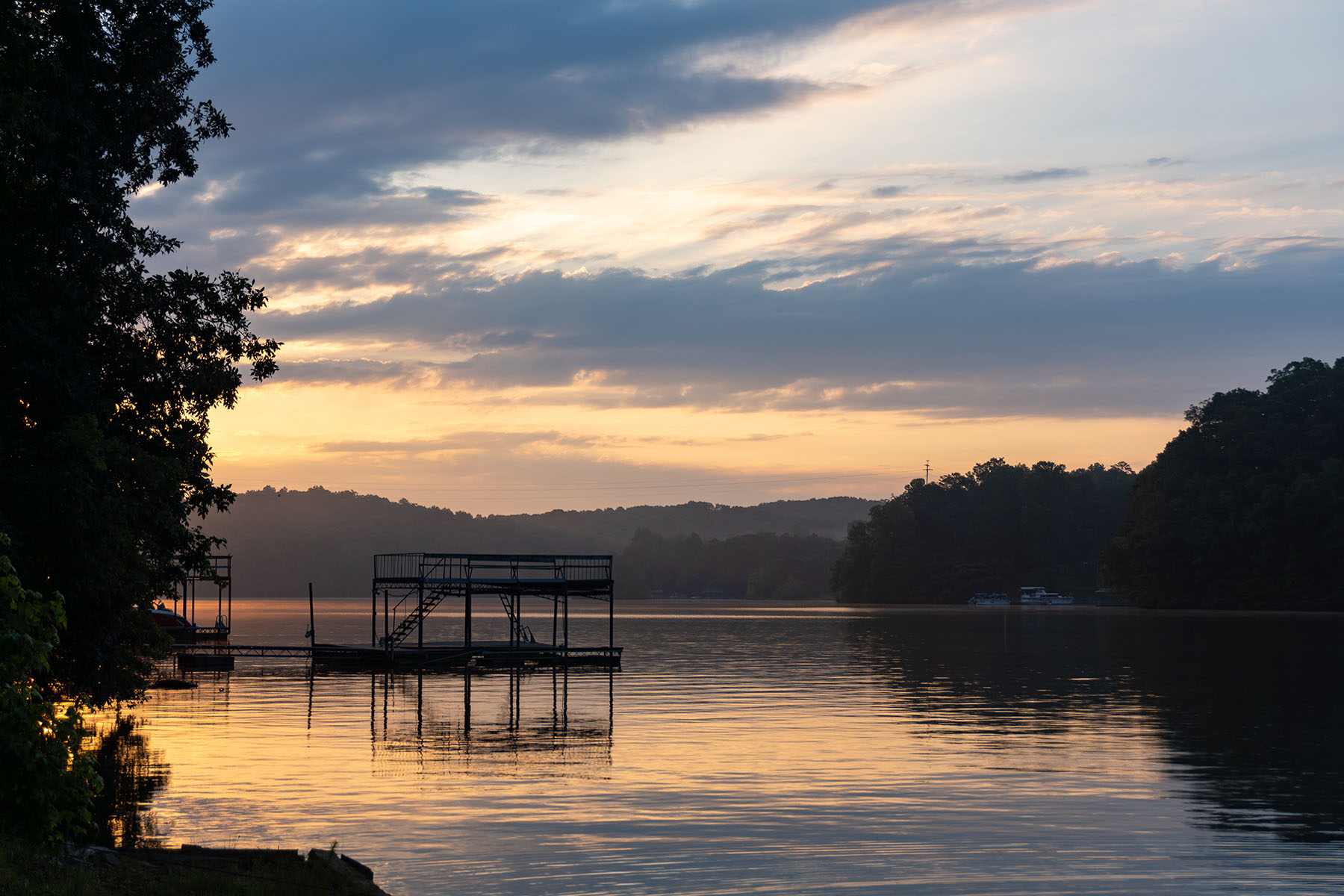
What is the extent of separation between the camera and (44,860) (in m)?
14.8

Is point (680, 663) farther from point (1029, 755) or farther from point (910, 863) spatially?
point (910, 863)

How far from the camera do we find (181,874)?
51.2ft

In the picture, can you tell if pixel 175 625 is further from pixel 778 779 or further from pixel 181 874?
pixel 181 874

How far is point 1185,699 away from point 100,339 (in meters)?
39.1

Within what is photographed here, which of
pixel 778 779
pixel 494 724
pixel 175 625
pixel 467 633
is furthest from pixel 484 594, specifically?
pixel 778 779

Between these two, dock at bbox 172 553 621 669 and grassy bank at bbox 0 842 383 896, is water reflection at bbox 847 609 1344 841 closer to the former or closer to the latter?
dock at bbox 172 553 621 669

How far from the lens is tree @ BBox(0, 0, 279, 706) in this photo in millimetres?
22953

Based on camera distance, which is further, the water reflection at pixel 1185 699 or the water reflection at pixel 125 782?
the water reflection at pixel 1185 699

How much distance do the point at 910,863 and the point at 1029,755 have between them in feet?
44.0

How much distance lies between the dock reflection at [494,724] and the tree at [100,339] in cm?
789

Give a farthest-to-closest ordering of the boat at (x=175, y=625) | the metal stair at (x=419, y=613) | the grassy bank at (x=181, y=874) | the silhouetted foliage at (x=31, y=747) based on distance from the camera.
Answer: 1. the boat at (x=175, y=625)
2. the metal stair at (x=419, y=613)
3. the silhouetted foliage at (x=31, y=747)
4. the grassy bank at (x=181, y=874)

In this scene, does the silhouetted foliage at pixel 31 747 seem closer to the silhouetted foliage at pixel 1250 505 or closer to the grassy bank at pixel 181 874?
the grassy bank at pixel 181 874

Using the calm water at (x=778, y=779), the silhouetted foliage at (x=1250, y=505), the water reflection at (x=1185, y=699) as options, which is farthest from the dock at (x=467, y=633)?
the silhouetted foliage at (x=1250, y=505)

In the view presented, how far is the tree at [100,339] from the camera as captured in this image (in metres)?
23.0
